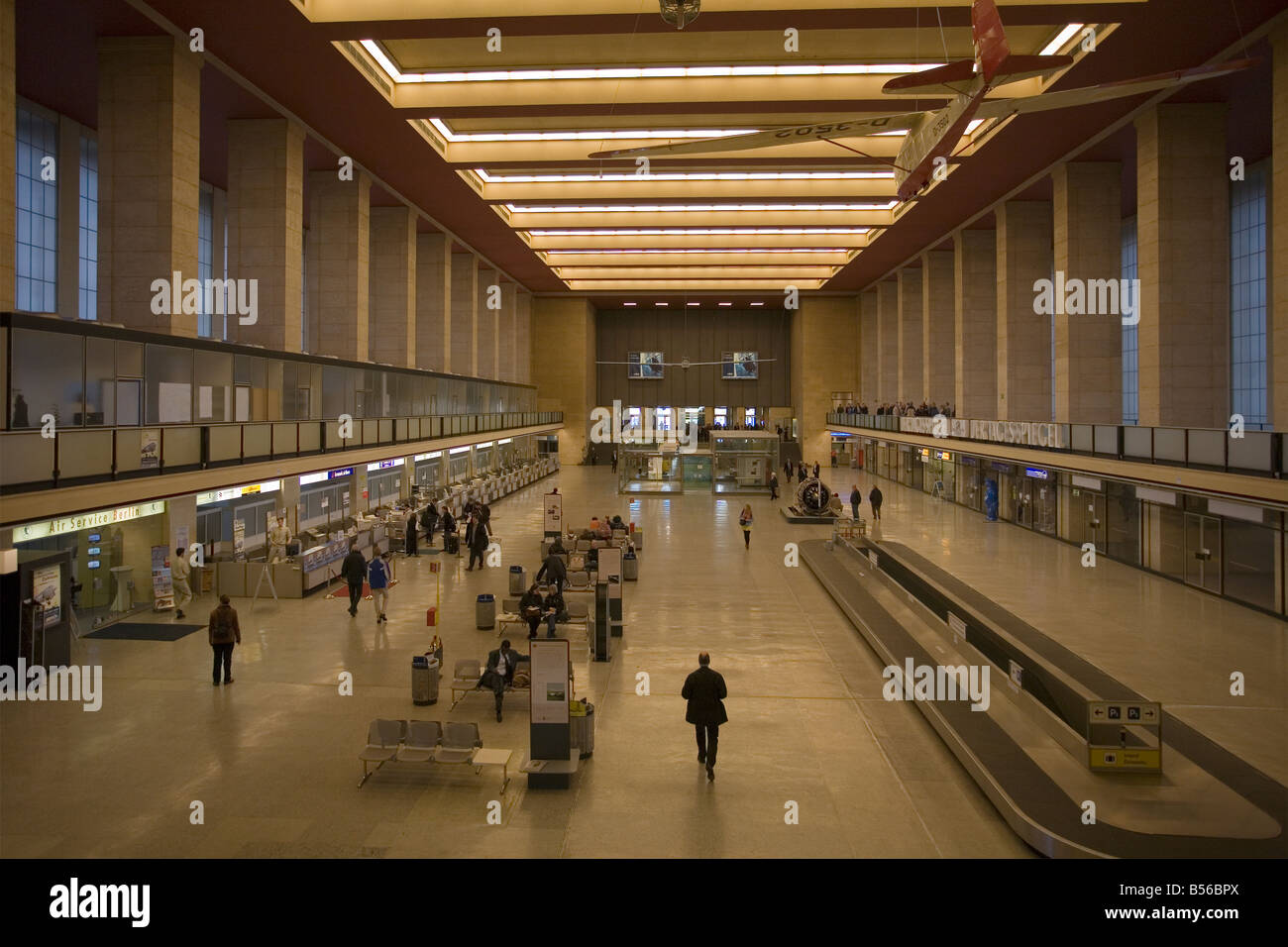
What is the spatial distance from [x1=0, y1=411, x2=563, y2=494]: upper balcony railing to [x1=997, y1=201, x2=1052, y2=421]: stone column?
21693 millimetres

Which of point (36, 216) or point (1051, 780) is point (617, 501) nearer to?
point (36, 216)

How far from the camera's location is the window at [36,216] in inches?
834

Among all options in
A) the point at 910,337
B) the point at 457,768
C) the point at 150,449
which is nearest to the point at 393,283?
the point at 150,449

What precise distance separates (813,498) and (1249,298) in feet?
50.4

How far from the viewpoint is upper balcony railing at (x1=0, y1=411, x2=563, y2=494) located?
31.2ft

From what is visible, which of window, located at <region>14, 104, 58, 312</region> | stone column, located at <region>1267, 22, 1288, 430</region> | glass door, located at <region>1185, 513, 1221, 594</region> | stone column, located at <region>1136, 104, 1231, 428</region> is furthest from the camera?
window, located at <region>14, 104, 58, 312</region>

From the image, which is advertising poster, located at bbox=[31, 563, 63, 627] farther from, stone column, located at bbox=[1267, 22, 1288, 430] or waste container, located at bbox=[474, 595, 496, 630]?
stone column, located at bbox=[1267, 22, 1288, 430]

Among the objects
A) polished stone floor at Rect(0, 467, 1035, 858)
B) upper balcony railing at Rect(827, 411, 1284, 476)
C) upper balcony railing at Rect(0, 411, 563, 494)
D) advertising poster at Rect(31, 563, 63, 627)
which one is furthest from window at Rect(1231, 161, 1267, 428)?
advertising poster at Rect(31, 563, 63, 627)

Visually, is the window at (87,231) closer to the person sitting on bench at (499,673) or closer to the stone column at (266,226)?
the stone column at (266,226)

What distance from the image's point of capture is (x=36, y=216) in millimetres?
21703

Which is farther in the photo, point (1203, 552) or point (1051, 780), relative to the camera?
point (1203, 552)

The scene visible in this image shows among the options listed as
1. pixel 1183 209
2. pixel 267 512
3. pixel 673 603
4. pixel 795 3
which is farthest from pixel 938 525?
pixel 267 512
